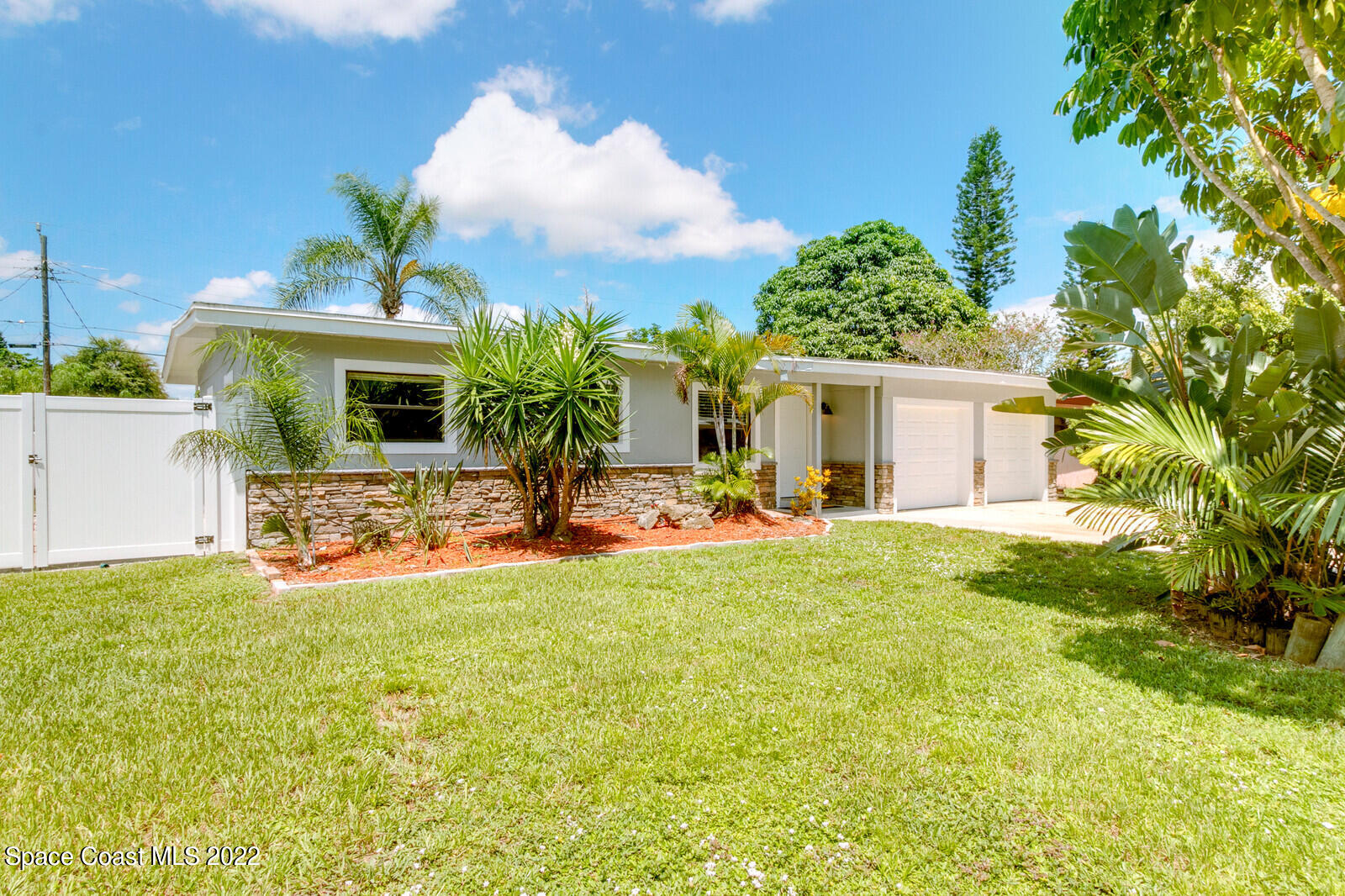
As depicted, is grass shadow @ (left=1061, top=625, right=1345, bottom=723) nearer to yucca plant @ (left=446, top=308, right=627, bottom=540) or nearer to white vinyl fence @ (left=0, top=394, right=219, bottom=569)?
yucca plant @ (left=446, top=308, right=627, bottom=540)

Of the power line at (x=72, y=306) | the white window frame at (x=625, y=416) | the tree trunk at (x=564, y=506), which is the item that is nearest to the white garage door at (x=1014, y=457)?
the white window frame at (x=625, y=416)

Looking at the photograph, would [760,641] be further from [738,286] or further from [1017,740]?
[738,286]

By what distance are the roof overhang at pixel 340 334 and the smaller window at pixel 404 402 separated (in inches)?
23.6

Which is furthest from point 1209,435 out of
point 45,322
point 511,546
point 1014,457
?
point 45,322

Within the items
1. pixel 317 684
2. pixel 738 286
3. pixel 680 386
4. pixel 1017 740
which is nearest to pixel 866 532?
pixel 680 386

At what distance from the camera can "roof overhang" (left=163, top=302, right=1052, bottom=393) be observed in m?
7.29

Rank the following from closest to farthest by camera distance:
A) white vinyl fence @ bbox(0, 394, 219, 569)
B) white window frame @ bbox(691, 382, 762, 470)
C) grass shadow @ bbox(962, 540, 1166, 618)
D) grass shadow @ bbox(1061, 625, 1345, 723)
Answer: grass shadow @ bbox(1061, 625, 1345, 723) < grass shadow @ bbox(962, 540, 1166, 618) < white vinyl fence @ bbox(0, 394, 219, 569) < white window frame @ bbox(691, 382, 762, 470)

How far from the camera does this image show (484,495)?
9.09m

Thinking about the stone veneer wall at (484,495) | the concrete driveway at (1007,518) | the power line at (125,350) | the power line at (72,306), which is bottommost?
the concrete driveway at (1007,518)

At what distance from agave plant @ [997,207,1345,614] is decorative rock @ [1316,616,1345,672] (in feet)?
0.75

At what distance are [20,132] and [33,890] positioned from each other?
2214 centimetres

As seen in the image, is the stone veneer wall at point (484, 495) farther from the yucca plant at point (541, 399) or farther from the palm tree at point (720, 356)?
the palm tree at point (720, 356)

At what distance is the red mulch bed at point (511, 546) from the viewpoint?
6.75m

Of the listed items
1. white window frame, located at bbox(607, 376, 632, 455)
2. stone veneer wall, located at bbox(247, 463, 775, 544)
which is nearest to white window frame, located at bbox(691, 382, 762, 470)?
stone veneer wall, located at bbox(247, 463, 775, 544)
